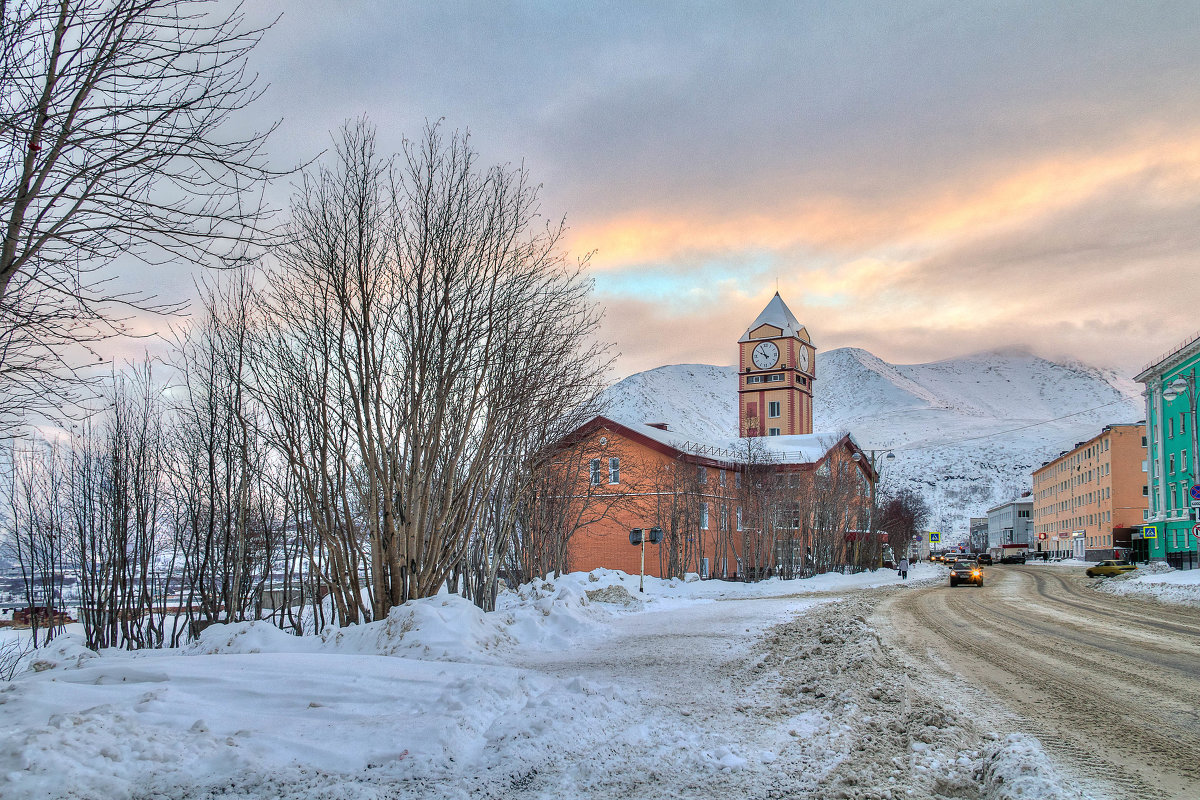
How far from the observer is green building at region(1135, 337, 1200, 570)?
2211 inches

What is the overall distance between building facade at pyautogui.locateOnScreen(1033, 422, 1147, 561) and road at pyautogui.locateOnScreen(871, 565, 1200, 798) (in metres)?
74.6

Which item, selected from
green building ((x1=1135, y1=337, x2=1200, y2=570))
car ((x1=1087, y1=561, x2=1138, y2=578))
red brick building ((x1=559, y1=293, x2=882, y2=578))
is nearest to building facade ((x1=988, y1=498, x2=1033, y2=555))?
green building ((x1=1135, y1=337, x2=1200, y2=570))

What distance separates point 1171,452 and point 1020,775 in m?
67.9

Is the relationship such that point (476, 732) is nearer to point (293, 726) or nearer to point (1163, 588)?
point (293, 726)

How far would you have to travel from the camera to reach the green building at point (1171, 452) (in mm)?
56156

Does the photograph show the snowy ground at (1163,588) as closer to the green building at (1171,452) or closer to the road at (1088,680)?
the road at (1088,680)

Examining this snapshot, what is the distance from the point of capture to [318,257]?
13.3m

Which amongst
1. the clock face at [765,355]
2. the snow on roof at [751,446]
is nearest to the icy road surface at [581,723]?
the snow on roof at [751,446]

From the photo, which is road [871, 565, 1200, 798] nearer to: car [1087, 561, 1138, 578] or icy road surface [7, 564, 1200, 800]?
icy road surface [7, 564, 1200, 800]

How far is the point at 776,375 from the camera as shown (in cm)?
9950

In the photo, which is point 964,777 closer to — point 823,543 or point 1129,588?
point 1129,588

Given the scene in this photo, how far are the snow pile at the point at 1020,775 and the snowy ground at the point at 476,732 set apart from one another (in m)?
0.02

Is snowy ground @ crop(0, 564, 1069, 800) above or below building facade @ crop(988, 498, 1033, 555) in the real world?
above

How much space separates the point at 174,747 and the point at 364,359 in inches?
332
